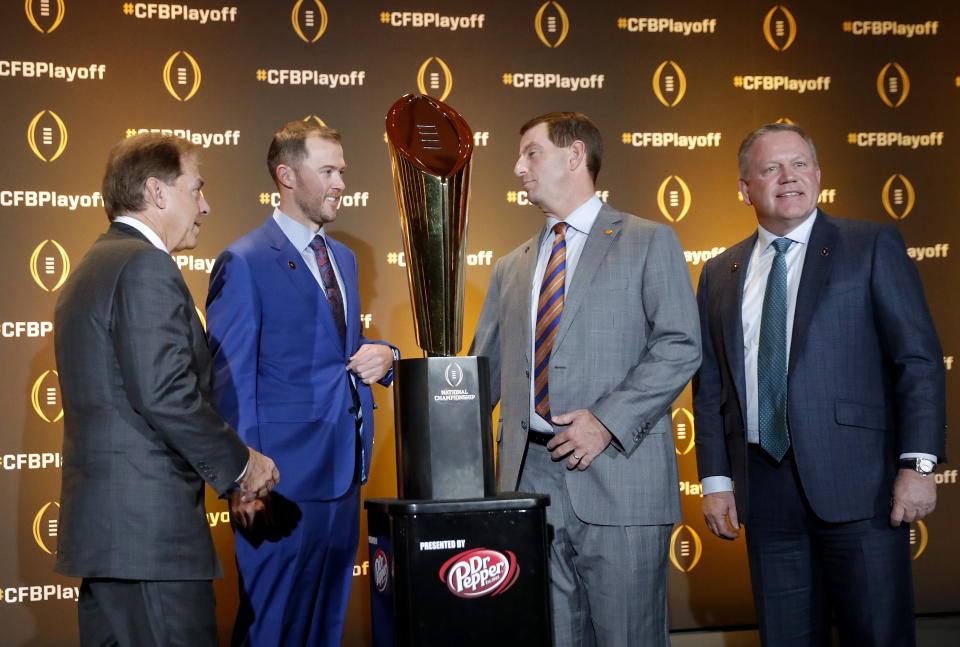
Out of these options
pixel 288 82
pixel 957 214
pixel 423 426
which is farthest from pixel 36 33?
pixel 957 214

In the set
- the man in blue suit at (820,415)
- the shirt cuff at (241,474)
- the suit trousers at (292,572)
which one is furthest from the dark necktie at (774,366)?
the shirt cuff at (241,474)

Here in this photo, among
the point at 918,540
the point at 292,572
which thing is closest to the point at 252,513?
the point at 292,572

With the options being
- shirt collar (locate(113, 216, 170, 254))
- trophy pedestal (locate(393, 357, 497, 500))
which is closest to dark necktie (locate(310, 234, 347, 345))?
shirt collar (locate(113, 216, 170, 254))

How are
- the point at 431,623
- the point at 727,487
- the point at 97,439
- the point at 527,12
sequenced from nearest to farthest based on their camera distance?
the point at 431,623
the point at 97,439
the point at 727,487
the point at 527,12

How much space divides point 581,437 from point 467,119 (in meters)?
2.07

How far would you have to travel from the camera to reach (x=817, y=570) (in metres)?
2.56

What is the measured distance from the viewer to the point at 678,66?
418 cm

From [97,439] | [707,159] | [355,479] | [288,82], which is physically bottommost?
[355,479]

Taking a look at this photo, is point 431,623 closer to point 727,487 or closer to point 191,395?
point 191,395

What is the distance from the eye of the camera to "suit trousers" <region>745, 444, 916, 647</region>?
241 centimetres

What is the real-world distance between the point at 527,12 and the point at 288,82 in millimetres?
1096

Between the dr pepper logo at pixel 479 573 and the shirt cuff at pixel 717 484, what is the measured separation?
113cm

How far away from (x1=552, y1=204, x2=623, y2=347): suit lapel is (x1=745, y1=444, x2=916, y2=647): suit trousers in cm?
67

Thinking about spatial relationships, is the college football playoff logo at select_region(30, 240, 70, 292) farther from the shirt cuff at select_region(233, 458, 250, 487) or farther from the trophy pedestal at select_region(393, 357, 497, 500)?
the trophy pedestal at select_region(393, 357, 497, 500)
